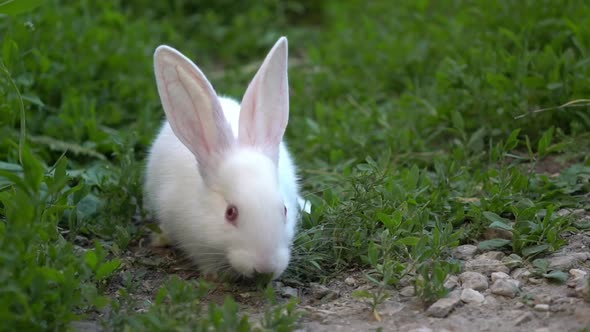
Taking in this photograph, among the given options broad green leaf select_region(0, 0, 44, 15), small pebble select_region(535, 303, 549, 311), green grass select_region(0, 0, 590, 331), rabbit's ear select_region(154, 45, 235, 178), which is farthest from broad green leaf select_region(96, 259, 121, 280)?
small pebble select_region(535, 303, 549, 311)

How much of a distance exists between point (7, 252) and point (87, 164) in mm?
2145

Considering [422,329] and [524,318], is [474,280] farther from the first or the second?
[422,329]

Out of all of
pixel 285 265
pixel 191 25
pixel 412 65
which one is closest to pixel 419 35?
pixel 412 65

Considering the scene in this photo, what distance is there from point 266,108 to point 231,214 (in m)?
0.65

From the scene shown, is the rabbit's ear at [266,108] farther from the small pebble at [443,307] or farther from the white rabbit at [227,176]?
the small pebble at [443,307]

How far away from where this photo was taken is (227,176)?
4.00 metres

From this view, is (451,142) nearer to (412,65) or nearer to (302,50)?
(412,65)

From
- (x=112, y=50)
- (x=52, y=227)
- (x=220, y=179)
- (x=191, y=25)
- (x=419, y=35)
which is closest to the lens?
(x=52, y=227)

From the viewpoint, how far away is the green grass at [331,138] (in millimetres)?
3510

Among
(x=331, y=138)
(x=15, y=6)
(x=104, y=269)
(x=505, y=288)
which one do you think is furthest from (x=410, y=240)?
(x=15, y=6)

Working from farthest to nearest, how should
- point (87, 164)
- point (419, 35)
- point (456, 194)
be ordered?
point (419, 35)
point (87, 164)
point (456, 194)

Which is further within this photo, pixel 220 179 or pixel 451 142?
pixel 451 142

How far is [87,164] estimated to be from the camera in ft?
17.4

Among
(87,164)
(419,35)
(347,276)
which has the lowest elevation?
(347,276)
